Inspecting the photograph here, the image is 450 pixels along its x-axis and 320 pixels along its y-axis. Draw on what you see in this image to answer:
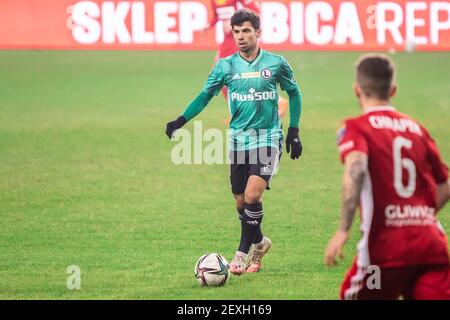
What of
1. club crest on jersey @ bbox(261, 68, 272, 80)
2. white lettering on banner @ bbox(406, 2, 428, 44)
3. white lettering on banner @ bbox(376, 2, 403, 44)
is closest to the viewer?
club crest on jersey @ bbox(261, 68, 272, 80)

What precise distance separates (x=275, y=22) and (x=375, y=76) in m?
22.2

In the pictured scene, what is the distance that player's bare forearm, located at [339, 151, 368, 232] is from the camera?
585cm

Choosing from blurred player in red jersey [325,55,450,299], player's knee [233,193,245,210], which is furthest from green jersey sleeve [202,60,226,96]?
blurred player in red jersey [325,55,450,299]

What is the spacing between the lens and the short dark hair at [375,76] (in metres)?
6.00

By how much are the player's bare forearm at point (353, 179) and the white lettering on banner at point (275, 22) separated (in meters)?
22.1

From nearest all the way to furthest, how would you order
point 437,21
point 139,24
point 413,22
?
point 437,21 < point 413,22 < point 139,24

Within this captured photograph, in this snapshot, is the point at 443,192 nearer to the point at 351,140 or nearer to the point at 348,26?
the point at 351,140

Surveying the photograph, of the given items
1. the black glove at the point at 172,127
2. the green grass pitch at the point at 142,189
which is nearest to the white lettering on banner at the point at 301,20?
the green grass pitch at the point at 142,189

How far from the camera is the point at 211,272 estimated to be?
8648 millimetres

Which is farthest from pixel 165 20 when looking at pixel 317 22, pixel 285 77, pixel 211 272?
pixel 211 272

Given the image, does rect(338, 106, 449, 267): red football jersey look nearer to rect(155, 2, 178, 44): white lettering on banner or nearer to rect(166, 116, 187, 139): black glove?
rect(166, 116, 187, 139): black glove
